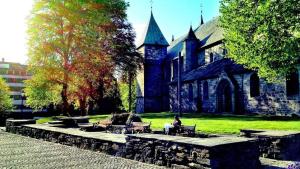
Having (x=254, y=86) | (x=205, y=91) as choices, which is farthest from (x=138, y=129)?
(x=205, y=91)

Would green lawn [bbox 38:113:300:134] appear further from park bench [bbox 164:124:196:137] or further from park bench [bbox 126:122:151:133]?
park bench [bbox 126:122:151:133]

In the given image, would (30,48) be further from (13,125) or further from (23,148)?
(23,148)

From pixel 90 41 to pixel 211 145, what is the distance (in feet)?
81.5

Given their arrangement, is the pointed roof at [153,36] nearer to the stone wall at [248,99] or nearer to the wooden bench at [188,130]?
the stone wall at [248,99]

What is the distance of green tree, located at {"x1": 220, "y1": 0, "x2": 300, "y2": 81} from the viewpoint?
19.0 m

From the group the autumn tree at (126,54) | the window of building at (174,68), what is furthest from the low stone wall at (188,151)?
the window of building at (174,68)

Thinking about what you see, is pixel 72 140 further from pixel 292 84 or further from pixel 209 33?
pixel 209 33

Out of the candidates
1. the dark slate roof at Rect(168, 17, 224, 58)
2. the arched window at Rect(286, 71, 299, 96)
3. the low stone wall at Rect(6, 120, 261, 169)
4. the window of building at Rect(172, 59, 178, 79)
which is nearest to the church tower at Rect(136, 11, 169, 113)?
the dark slate roof at Rect(168, 17, 224, 58)

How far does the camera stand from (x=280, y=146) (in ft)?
35.0

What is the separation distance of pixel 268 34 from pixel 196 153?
1360 cm

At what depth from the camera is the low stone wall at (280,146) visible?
10.6m

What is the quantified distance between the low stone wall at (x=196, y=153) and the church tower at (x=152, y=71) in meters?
42.3

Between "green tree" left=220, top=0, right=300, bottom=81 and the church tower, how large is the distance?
31583 millimetres

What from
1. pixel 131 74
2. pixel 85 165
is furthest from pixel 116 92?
pixel 85 165
